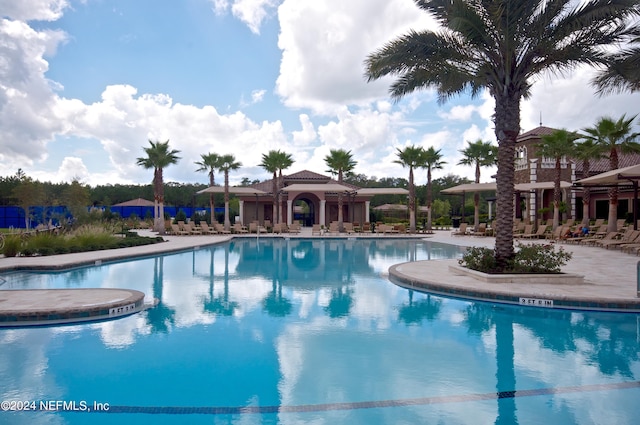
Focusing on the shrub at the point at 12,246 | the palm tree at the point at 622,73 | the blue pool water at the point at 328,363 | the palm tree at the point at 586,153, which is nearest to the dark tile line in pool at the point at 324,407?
the blue pool water at the point at 328,363

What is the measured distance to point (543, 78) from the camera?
11555mm

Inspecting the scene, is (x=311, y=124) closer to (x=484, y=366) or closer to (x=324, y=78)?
(x=324, y=78)

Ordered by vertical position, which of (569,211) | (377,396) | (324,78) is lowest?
(377,396)

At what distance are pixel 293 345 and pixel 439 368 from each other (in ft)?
6.32

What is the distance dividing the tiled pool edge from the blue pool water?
22 centimetres

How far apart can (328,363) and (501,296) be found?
4683mm

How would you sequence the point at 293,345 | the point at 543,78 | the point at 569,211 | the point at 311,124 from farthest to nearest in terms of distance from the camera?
the point at 569,211, the point at 311,124, the point at 543,78, the point at 293,345

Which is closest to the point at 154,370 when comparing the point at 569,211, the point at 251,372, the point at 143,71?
the point at 251,372

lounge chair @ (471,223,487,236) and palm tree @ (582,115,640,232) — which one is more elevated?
palm tree @ (582,115,640,232)

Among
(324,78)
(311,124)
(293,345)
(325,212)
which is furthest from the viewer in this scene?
(325,212)

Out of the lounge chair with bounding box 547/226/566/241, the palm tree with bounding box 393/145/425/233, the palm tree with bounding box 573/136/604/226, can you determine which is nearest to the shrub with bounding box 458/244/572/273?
the lounge chair with bounding box 547/226/566/241

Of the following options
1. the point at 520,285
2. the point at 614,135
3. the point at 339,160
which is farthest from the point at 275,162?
the point at 520,285

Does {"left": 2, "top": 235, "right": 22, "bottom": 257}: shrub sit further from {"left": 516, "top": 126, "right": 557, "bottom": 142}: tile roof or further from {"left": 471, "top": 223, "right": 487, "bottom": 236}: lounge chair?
{"left": 516, "top": 126, "right": 557, "bottom": 142}: tile roof

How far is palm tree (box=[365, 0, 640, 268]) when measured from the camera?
978cm
